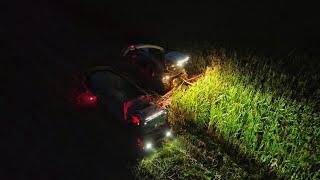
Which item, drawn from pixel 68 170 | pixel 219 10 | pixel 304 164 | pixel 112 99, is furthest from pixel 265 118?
pixel 219 10

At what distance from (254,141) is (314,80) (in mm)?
1535

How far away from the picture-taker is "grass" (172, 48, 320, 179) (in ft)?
19.9

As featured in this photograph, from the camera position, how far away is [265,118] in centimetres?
650

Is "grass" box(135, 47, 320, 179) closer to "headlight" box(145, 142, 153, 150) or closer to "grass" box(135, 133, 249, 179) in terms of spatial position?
"grass" box(135, 133, 249, 179)

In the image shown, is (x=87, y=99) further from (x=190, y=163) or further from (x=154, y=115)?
(x=190, y=163)

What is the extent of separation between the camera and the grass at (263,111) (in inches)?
238

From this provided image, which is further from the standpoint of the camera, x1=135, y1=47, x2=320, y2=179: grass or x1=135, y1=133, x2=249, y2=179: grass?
x1=135, y1=133, x2=249, y2=179: grass

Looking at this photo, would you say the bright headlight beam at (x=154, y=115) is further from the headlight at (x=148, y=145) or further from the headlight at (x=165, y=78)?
the headlight at (x=165, y=78)

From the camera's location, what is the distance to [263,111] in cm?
654

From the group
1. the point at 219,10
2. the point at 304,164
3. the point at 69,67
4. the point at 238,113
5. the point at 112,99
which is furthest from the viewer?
the point at 219,10

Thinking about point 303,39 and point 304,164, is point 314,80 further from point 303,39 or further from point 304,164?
point 303,39

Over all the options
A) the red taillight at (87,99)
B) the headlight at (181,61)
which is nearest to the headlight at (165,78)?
the headlight at (181,61)

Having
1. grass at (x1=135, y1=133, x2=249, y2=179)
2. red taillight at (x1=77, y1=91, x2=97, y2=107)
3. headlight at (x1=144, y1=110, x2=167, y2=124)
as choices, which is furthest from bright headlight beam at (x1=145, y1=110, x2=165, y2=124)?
red taillight at (x1=77, y1=91, x2=97, y2=107)

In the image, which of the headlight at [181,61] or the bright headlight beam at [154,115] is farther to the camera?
the headlight at [181,61]
